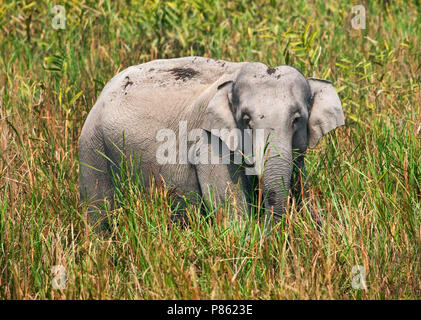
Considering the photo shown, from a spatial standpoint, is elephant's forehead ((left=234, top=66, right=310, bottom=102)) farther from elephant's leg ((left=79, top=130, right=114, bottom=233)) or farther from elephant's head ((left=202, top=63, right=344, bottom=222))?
elephant's leg ((left=79, top=130, right=114, bottom=233))

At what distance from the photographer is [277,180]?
3887mm

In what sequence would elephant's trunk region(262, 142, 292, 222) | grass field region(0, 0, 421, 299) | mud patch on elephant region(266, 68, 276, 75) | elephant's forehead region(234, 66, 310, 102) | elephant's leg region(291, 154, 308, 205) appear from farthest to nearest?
elephant's leg region(291, 154, 308, 205) < mud patch on elephant region(266, 68, 276, 75) < elephant's forehead region(234, 66, 310, 102) < elephant's trunk region(262, 142, 292, 222) < grass field region(0, 0, 421, 299)

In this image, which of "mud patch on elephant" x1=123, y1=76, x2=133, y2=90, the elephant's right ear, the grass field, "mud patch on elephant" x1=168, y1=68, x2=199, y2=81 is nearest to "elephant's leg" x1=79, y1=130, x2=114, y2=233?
the grass field

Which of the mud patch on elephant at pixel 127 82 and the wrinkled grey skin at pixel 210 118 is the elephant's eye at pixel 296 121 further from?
the mud patch on elephant at pixel 127 82

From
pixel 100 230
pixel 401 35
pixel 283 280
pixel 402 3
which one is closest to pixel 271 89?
pixel 283 280

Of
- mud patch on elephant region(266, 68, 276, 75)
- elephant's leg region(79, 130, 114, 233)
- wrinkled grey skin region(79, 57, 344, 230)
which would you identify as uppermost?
mud patch on elephant region(266, 68, 276, 75)

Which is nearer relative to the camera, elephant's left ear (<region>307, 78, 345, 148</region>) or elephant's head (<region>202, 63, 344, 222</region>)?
elephant's head (<region>202, 63, 344, 222</region>)

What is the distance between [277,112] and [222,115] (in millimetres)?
379

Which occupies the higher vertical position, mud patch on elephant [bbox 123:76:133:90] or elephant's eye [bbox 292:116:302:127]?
mud patch on elephant [bbox 123:76:133:90]

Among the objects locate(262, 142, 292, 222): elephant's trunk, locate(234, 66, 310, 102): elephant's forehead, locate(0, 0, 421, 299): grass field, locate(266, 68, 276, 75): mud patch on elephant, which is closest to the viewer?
locate(0, 0, 421, 299): grass field

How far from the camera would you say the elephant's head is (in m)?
3.87

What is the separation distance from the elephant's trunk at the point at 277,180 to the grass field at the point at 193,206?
3.6 inches

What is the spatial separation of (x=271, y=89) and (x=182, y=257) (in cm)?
104

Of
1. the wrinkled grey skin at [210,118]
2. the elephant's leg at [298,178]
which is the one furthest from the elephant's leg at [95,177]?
the elephant's leg at [298,178]
